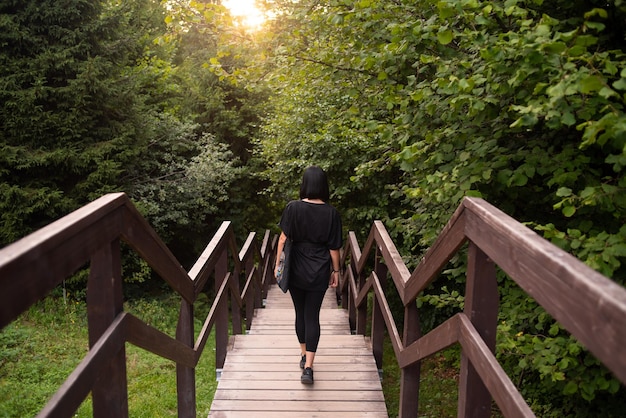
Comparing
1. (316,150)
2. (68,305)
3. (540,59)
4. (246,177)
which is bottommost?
(68,305)

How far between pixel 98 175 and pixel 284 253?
7.39 meters

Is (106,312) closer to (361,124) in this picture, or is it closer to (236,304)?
(236,304)

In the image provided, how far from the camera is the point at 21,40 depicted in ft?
32.4

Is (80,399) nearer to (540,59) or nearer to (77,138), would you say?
(540,59)

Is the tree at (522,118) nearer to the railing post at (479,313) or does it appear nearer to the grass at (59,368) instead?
the railing post at (479,313)

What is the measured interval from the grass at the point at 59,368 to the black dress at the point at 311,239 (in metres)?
3.15

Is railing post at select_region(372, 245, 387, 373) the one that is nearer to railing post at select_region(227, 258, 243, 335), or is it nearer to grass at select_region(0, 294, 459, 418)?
railing post at select_region(227, 258, 243, 335)

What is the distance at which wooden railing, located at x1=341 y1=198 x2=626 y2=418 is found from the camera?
0.98 meters

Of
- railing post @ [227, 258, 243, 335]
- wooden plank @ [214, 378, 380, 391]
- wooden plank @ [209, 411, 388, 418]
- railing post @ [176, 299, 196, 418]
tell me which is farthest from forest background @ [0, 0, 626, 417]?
railing post @ [176, 299, 196, 418]

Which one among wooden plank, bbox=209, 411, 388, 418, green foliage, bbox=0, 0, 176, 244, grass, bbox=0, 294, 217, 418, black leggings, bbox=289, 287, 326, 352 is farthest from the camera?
green foliage, bbox=0, 0, 176, 244

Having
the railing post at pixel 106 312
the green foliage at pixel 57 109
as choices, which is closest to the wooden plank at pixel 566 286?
the railing post at pixel 106 312

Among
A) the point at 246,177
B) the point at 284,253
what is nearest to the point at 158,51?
the point at 246,177

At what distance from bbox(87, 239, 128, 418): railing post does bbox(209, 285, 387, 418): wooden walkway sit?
1.65 m

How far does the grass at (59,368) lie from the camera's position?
613cm
